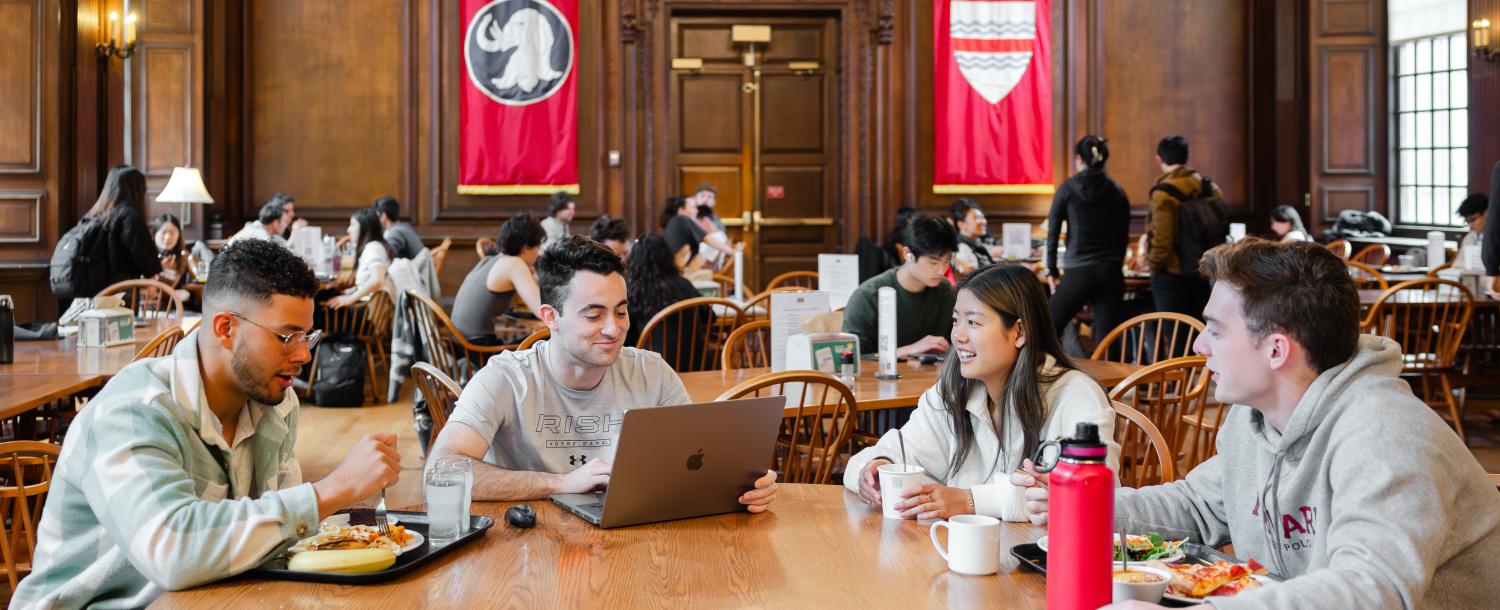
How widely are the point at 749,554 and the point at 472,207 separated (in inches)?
331

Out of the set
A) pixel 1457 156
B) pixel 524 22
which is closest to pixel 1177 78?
pixel 1457 156

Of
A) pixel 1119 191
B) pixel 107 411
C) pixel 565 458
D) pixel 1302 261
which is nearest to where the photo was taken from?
pixel 1302 261

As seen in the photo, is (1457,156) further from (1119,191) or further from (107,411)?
(107,411)

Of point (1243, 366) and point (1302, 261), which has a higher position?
point (1302, 261)

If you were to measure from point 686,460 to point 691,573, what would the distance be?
0.84 ft

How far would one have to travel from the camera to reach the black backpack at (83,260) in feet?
20.4

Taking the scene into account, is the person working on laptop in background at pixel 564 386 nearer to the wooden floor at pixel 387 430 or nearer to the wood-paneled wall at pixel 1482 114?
the wooden floor at pixel 387 430

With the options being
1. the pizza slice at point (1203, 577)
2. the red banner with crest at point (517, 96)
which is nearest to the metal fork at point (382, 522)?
the pizza slice at point (1203, 577)

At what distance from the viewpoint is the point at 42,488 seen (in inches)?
108

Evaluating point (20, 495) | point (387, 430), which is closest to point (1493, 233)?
point (387, 430)

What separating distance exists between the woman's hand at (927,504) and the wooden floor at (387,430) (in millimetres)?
3192

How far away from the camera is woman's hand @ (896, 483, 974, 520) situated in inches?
87.4

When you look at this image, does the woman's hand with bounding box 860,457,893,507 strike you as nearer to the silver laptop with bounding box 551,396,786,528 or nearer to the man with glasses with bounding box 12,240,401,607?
the silver laptop with bounding box 551,396,786,528

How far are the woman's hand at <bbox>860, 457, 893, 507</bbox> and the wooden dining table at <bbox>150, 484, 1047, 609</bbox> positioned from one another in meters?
0.07
